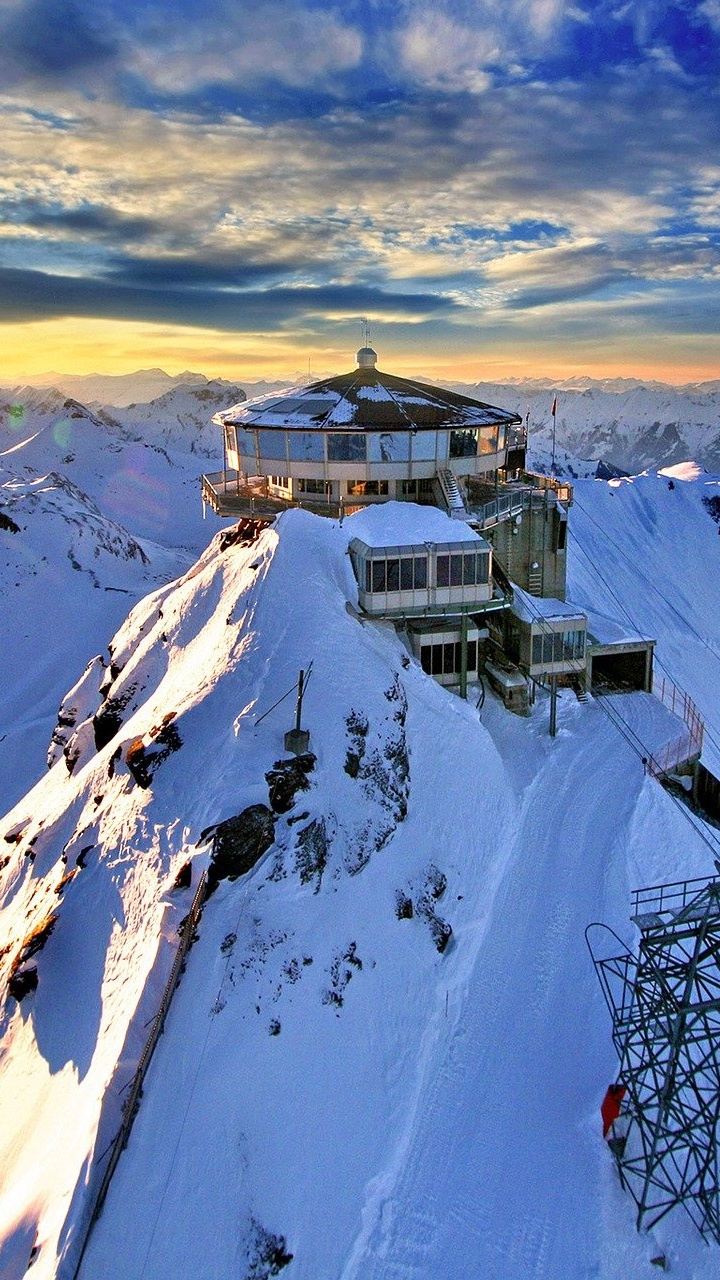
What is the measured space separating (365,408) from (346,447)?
2.90 meters

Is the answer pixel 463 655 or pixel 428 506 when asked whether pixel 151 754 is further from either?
pixel 428 506

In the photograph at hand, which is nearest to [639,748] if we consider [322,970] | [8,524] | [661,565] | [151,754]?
[322,970]

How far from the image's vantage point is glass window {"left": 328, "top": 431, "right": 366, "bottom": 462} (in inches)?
1387

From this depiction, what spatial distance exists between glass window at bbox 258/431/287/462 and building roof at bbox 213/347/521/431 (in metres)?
0.43

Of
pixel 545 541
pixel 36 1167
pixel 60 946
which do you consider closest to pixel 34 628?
pixel 545 541

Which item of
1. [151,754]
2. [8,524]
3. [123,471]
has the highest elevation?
[151,754]

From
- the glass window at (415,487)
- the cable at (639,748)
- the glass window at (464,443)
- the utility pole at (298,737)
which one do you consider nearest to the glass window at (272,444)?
the glass window at (415,487)

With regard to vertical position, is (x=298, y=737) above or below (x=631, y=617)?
above

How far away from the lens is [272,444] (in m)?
36.8

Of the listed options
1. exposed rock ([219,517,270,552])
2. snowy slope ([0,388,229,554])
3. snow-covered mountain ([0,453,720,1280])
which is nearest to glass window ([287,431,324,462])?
exposed rock ([219,517,270,552])

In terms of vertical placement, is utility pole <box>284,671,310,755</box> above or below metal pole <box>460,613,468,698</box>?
above

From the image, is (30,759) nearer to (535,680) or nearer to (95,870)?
(95,870)

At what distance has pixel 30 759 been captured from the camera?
4297 cm

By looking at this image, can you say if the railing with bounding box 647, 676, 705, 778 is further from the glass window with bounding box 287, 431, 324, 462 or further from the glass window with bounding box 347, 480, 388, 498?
the glass window with bounding box 287, 431, 324, 462
